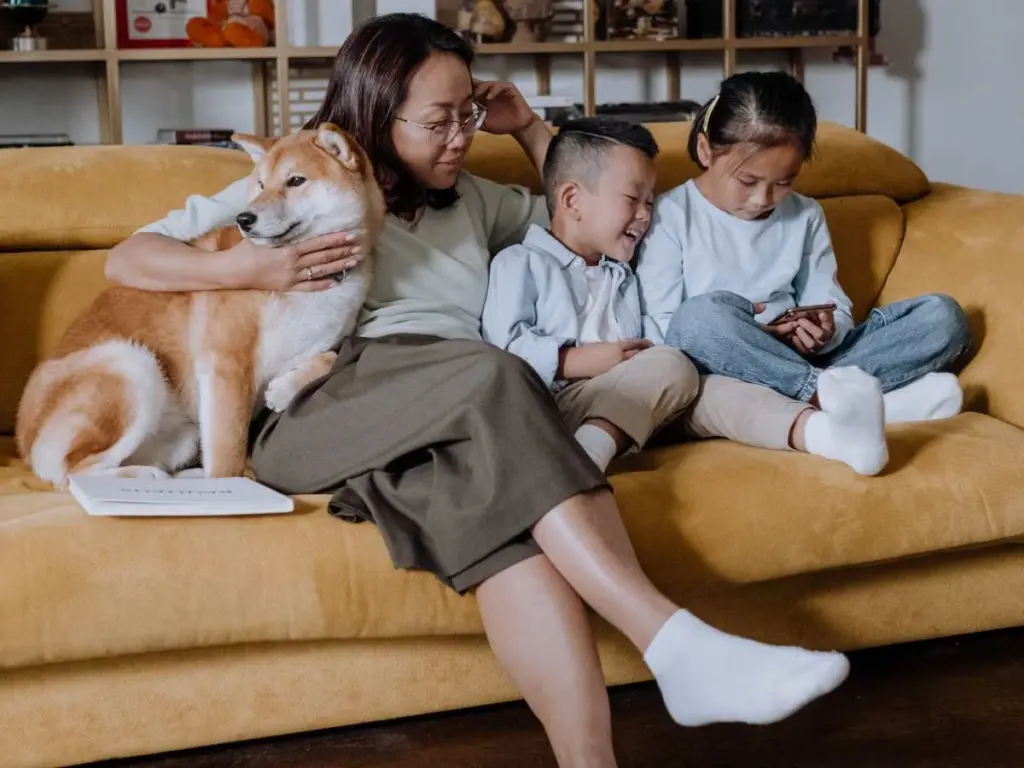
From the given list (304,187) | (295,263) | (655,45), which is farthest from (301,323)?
(655,45)

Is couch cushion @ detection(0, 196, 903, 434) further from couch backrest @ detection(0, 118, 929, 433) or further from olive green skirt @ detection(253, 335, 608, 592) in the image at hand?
olive green skirt @ detection(253, 335, 608, 592)

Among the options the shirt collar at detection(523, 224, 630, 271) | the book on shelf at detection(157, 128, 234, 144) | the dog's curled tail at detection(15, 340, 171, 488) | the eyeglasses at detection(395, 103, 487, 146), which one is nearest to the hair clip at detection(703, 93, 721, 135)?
the shirt collar at detection(523, 224, 630, 271)

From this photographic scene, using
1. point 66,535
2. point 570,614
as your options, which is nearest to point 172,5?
point 66,535

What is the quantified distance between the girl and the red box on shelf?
2060mm

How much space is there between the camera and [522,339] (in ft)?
6.55

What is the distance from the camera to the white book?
1.57 m

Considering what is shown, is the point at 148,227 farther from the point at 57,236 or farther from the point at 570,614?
the point at 570,614

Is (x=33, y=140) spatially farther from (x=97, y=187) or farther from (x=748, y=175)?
(x=748, y=175)

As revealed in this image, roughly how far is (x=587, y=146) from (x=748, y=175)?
0.28 m

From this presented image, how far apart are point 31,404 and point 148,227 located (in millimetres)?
332

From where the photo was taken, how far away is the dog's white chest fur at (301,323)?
187cm

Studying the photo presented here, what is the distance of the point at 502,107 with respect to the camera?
2230 millimetres

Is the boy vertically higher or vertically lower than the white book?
higher

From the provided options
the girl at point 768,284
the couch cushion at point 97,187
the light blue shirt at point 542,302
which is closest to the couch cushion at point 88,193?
the couch cushion at point 97,187
